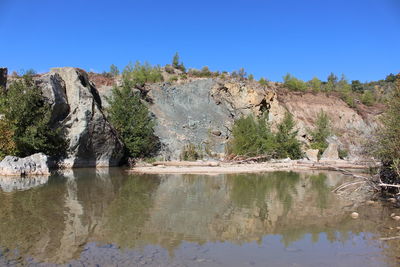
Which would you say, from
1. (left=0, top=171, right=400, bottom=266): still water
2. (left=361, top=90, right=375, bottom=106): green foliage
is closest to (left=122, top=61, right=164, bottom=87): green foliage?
(left=0, top=171, right=400, bottom=266): still water

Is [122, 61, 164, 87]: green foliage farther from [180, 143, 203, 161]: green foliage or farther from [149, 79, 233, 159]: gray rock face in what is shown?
[180, 143, 203, 161]: green foliage

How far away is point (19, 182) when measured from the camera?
1705cm

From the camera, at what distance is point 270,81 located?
5656 centimetres

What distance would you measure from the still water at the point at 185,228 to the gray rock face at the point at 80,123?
8.89 m

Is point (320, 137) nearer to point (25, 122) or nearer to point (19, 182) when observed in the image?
point (25, 122)

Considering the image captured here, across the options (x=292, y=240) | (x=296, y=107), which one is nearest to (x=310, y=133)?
(x=296, y=107)

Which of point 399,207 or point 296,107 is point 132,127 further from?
point 296,107

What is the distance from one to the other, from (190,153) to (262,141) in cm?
654

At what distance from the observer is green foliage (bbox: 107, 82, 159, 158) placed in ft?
95.1

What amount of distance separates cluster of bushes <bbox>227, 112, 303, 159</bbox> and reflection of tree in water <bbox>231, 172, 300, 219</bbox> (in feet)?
31.2

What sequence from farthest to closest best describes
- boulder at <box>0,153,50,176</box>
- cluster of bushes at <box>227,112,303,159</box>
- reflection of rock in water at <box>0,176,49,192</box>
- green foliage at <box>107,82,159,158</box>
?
cluster of bushes at <box>227,112,303,159</box>
green foliage at <box>107,82,159,158</box>
boulder at <box>0,153,50,176</box>
reflection of rock in water at <box>0,176,49,192</box>

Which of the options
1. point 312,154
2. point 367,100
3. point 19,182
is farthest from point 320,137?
point 19,182

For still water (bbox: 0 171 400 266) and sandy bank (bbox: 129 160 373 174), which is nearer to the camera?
still water (bbox: 0 171 400 266)

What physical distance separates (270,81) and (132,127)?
32.7 meters
